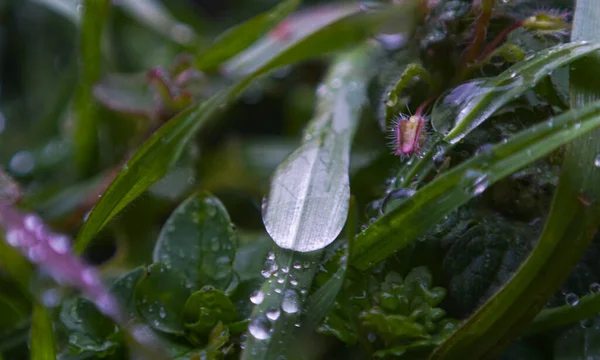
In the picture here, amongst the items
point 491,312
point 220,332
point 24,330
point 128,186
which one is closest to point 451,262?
point 491,312

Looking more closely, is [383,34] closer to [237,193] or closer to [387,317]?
[237,193]

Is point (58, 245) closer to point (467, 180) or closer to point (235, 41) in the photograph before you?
point (467, 180)

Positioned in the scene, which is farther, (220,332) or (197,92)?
(197,92)

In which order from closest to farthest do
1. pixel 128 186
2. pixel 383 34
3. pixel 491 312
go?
1. pixel 491 312
2. pixel 128 186
3. pixel 383 34

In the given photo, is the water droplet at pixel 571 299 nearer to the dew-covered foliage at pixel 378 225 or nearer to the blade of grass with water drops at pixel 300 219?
the dew-covered foliage at pixel 378 225

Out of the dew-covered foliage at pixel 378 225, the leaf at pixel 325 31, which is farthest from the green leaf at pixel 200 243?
the leaf at pixel 325 31

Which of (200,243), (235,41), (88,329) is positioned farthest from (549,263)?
(235,41)

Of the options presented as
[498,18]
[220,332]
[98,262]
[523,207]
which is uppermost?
[498,18]
